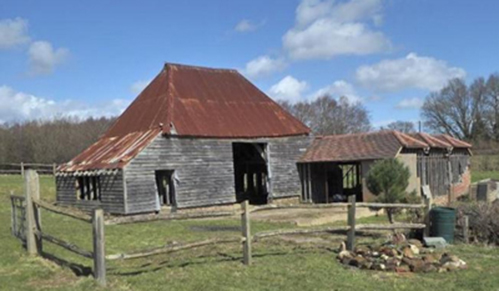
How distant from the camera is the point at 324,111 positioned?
68.1 m

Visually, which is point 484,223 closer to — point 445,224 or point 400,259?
point 445,224

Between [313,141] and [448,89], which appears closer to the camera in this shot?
[313,141]

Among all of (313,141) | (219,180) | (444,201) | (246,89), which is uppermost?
(246,89)

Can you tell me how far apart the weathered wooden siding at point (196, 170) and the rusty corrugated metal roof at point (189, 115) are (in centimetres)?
46

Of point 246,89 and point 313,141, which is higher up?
point 246,89

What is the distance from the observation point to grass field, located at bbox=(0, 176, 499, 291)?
789 centimetres

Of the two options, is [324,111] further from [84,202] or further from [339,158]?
[84,202]

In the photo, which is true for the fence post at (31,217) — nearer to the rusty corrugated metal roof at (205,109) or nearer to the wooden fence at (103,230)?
the wooden fence at (103,230)

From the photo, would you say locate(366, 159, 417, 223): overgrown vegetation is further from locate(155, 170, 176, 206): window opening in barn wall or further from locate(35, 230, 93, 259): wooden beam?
locate(35, 230, 93, 259): wooden beam

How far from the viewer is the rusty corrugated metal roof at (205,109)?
2422 centimetres

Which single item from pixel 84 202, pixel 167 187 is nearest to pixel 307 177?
pixel 167 187

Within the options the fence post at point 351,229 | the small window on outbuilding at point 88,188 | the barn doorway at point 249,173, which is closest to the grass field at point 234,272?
the fence post at point 351,229

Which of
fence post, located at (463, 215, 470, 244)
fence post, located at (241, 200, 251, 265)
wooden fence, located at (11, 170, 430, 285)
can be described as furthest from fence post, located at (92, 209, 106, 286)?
fence post, located at (463, 215, 470, 244)

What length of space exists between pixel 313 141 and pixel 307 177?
6.94ft
